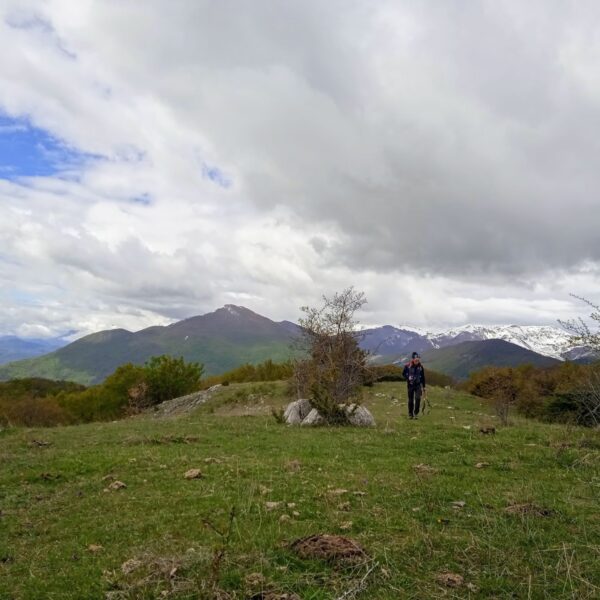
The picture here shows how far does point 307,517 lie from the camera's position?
7.83m

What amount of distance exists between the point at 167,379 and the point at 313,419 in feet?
171

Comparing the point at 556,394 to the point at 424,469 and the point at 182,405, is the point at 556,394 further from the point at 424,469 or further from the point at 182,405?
the point at 182,405

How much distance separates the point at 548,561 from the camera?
581 centimetres

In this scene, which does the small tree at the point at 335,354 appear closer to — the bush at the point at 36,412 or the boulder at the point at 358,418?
the boulder at the point at 358,418

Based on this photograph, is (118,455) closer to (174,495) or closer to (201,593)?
(174,495)

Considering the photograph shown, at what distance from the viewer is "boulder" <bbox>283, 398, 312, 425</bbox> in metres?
22.6

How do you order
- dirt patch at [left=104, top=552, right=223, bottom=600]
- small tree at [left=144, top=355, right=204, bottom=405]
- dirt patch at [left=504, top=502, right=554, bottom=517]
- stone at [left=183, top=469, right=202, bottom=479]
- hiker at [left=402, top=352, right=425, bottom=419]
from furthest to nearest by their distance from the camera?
small tree at [left=144, top=355, right=204, bottom=405]
hiker at [left=402, top=352, right=425, bottom=419]
stone at [left=183, top=469, right=202, bottom=479]
dirt patch at [left=504, top=502, right=554, bottom=517]
dirt patch at [left=104, top=552, right=223, bottom=600]

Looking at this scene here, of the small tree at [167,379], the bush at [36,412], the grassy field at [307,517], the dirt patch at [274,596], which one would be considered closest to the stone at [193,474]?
the grassy field at [307,517]

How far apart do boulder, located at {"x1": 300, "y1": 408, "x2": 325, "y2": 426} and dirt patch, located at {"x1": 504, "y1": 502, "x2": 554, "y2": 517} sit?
43.4 feet

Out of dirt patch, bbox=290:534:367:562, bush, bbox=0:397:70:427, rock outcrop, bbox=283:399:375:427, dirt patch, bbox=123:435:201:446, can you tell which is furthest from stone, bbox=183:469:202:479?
bush, bbox=0:397:70:427

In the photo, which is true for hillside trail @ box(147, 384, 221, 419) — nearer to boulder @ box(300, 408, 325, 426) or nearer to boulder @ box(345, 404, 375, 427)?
boulder @ box(300, 408, 325, 426)

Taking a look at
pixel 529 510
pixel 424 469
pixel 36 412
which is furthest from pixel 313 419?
pixel 36 412

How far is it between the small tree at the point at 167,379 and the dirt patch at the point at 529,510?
63.3 metres

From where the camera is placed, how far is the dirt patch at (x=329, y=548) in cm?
584
